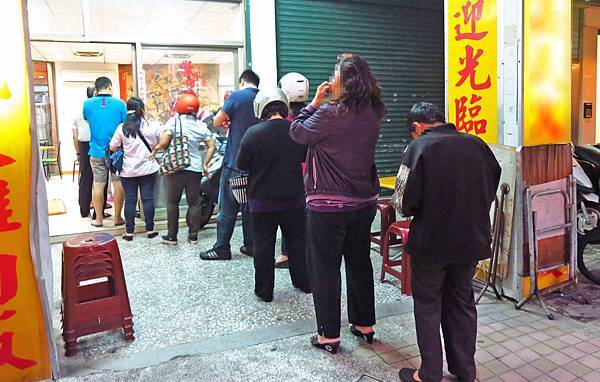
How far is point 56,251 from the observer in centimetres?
577

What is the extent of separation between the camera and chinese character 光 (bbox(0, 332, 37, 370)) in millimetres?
2730

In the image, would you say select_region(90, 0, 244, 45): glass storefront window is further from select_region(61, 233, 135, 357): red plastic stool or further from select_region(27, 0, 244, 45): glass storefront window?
select_region(61, 233, 135, 357): red plastic stool

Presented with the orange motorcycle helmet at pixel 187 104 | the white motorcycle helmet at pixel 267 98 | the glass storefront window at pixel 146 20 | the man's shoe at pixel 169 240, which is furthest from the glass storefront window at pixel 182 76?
the white motorcycle helmet at pixel 267 98

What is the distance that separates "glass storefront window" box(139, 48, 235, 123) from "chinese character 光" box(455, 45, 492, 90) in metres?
3.77

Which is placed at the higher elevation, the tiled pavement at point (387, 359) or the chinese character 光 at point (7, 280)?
the chinese character 光 at point (7, 280)

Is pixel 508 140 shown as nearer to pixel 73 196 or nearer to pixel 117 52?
pixel 73 196

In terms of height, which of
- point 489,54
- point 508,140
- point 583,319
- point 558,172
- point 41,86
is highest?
point 41,86

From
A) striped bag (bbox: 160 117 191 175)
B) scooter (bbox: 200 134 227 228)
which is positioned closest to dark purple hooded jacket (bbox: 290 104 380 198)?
striped bag (bbox: 160 117 191 175)

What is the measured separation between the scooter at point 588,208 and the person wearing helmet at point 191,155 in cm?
387

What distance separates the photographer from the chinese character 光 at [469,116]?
4.12m

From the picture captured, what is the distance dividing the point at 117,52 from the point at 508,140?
1036 centimetres

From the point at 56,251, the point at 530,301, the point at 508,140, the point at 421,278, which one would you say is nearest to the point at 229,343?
the point at 421,278

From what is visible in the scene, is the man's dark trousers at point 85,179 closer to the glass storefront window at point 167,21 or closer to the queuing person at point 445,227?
the glass storefront window at point 167,21

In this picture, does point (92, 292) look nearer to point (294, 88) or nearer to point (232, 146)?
point (232, 146)
